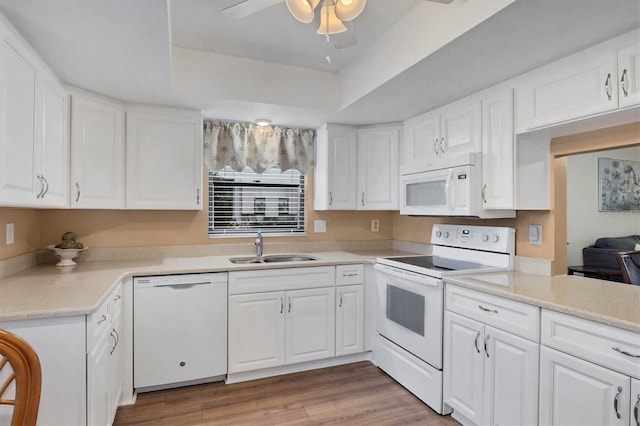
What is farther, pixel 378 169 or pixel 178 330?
pixel 378 169

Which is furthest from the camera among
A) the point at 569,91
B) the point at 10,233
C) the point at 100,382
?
the point at 10,233

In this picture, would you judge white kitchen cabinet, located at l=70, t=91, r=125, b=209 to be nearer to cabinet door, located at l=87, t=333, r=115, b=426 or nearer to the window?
the window

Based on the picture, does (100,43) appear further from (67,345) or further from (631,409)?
(631,409)

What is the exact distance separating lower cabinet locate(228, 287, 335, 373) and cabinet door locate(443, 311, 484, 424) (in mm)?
969

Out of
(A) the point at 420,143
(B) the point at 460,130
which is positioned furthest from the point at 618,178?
(A) the point at 420,143

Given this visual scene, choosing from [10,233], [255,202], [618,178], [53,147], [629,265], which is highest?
[53,147]

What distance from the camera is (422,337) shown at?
235cm

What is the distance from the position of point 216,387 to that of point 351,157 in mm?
2193

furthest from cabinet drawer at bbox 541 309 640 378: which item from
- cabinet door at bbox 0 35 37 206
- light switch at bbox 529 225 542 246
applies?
cabinet door at bbox 0 35 37 206

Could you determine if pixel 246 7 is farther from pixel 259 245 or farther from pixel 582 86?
pixel 259 245

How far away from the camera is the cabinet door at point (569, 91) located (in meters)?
1.63

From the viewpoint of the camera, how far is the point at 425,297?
2330 mm

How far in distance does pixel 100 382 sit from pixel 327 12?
2.05m

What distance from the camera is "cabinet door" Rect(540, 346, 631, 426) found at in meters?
1.33
